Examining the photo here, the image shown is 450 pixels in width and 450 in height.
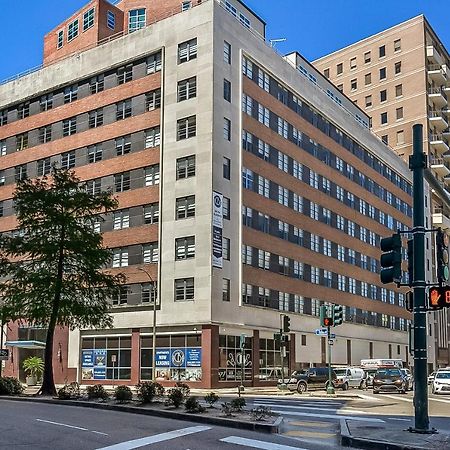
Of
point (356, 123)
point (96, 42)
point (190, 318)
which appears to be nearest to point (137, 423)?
point (190, 318)

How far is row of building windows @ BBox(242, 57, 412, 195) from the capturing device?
5700cm

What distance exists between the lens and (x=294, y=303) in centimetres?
5947

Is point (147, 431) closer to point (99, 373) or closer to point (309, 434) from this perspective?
point (309, 434)

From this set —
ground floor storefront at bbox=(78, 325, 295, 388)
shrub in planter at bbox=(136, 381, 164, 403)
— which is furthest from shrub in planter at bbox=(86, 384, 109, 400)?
ground floor storefront at bbox=(78, 325, 295, 388)

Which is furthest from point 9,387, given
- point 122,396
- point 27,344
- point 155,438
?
point 27,344

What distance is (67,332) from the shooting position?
58250 mm

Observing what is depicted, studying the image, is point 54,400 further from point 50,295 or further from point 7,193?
point 7,193

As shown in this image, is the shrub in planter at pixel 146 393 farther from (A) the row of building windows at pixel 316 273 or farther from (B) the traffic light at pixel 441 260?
(A) the row of building windows at pixel 316 273

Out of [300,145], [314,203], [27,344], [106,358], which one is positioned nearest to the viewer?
[106,358]

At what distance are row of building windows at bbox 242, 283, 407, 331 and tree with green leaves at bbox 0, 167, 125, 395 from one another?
1811 cm

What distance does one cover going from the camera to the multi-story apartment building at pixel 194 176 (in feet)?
165

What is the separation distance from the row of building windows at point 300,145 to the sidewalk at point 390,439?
130 ft

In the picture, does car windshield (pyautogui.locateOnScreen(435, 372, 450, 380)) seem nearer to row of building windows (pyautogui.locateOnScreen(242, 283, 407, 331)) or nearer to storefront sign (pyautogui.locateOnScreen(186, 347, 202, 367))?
row of building windows (pyautogui.locateOnScreen(242, 283, 407, 331))

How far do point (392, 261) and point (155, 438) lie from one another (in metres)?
6.83
